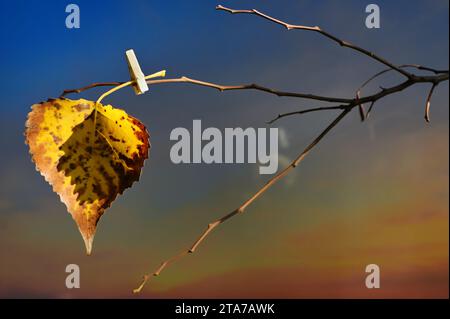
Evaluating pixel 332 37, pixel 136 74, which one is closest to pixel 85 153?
pixel 136 74

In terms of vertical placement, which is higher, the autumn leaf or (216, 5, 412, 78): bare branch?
(216, 5, 412, 78): bare branch

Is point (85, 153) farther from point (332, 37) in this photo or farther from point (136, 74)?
point (332, 37)

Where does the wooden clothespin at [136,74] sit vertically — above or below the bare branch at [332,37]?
below

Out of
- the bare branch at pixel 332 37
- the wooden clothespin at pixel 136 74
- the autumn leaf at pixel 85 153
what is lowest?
the autumn leaf at pixel 85 153

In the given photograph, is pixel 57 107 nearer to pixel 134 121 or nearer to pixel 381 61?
pixel 134 121
